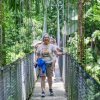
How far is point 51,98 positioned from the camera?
499 centimetres

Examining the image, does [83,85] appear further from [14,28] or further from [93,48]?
[14,28]

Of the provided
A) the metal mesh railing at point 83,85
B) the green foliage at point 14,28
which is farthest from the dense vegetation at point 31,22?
the metal mesh railing at point 83,85

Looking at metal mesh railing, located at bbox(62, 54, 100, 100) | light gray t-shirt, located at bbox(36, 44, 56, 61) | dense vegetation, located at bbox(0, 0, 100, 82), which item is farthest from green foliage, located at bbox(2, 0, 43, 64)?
metal mesh railing, located at bbox(62, 54, 100, 100)

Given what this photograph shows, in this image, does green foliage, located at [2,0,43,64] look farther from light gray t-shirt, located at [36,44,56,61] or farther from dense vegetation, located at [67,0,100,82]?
dense vegetation, located at [67,0,100,82]

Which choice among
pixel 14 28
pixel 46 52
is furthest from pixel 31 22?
pixel 46 52

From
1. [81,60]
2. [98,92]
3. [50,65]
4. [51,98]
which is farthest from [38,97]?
[98,92]

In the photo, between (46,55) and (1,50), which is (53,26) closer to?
(46,55)

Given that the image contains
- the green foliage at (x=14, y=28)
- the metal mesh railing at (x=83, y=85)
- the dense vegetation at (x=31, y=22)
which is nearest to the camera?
the metal mesh railing at (x=83, y=85)

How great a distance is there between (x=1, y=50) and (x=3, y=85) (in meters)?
0.86

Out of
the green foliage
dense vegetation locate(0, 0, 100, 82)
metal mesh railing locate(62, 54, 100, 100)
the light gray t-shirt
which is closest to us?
metal mesh railing locate(62, 54, 100, 100)

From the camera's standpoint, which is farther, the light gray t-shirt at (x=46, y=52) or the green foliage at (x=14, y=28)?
the light gray t-shirt at (x=46, y=52)

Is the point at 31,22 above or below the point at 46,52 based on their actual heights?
above

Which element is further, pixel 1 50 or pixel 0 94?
pixel 1 50

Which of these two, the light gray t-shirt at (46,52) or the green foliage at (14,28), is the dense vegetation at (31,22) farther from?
the light gray t-shirt at (46,52)
